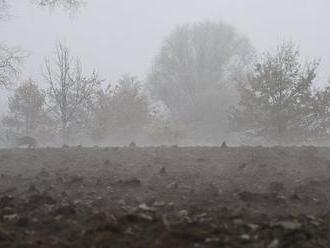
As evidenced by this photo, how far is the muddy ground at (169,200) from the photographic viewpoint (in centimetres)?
412

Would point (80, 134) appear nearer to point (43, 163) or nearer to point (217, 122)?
point (217, 122)

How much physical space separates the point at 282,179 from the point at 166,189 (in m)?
1.90

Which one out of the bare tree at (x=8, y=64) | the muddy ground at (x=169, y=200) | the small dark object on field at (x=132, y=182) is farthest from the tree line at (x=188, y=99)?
the small dark object on field at (x=132, y=182)

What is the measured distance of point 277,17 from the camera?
112062 mm

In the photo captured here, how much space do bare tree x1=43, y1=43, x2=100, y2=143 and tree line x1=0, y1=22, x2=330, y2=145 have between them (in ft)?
0.15

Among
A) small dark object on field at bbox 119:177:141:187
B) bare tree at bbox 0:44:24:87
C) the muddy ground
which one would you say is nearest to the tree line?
bare tree at bbox 0:44:24:87

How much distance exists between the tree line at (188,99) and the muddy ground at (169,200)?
7.94m

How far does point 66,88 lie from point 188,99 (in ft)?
42.5

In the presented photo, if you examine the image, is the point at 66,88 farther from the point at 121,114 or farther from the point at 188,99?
the point at 188,99

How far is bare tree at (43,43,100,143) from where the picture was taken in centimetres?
2286

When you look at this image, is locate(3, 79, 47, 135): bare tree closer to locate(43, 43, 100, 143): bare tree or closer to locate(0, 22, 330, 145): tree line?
locate(0, 22, 330, 145): tree line

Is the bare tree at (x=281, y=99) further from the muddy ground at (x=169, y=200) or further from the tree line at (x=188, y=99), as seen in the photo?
the muddy ground at (x=169, y=200)

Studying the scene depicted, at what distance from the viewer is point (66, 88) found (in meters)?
23.0

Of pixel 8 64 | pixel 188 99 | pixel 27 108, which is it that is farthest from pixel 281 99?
pixel 188 99
